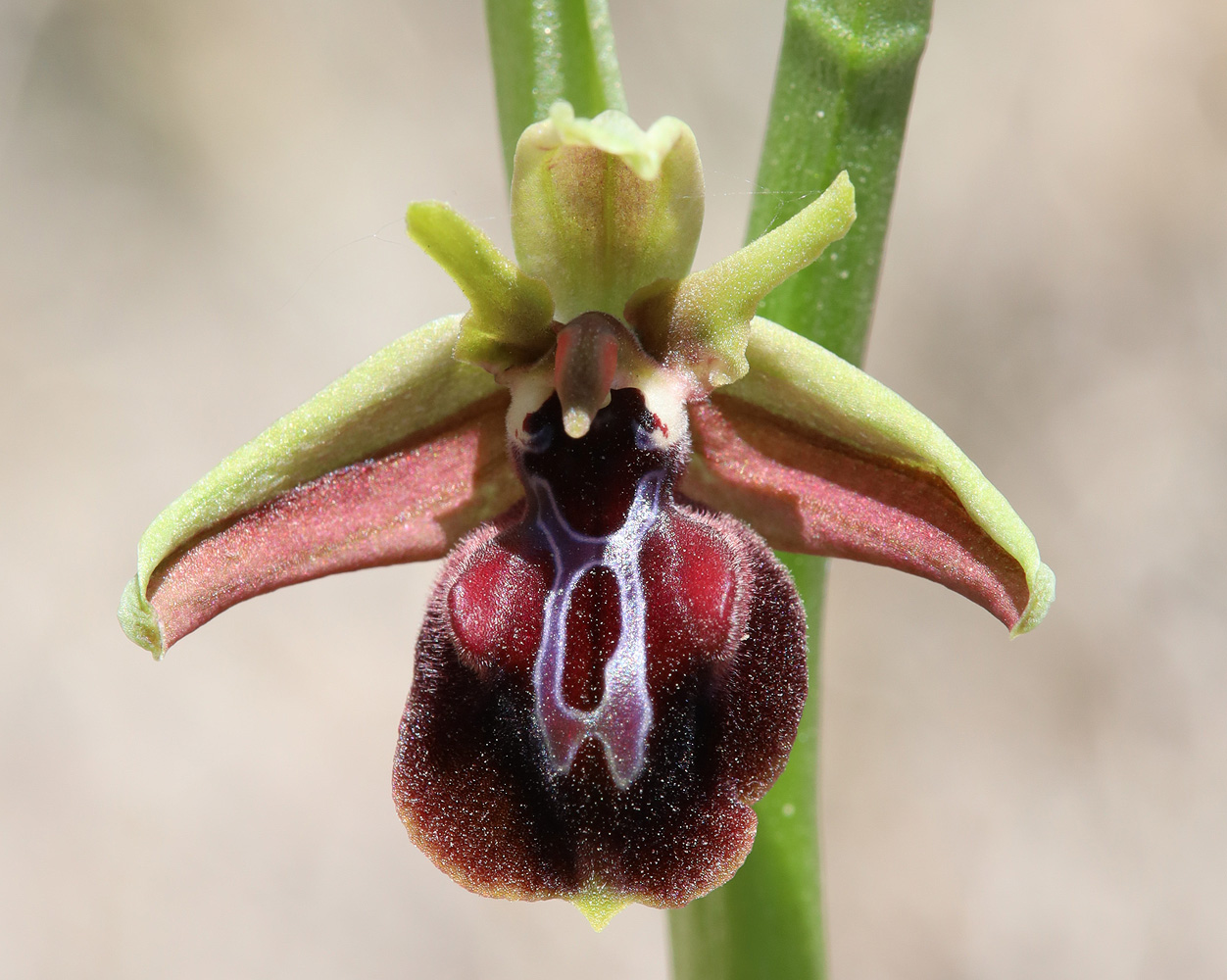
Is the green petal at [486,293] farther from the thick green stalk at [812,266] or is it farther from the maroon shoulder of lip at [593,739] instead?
the thick green stalk at [812,266]

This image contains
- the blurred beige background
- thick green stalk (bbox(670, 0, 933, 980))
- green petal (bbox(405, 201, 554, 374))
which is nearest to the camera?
green petal (bbox(405, 201, 554, 374))

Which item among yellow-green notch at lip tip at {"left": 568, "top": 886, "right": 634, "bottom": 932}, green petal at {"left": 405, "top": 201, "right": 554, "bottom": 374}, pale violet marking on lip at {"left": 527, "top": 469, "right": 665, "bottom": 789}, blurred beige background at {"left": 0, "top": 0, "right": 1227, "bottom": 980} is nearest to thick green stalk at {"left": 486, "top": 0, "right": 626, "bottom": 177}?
green petal at {"left": 405, "top": 201, "right": 554, "bottom": 374}

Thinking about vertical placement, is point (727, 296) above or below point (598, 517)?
above

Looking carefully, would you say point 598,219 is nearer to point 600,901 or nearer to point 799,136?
point 799,136

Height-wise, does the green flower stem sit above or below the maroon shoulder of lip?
above

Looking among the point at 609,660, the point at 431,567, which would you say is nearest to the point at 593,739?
the point at 609,660

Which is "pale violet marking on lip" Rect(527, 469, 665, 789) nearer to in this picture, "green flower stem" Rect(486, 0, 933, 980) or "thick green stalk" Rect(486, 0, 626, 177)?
"green flower stem" Rect(486, 0, 933, 980)

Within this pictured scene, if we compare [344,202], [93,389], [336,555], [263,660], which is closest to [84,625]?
[263,660]

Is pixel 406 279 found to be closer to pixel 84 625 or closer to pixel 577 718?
pixel 84 625
